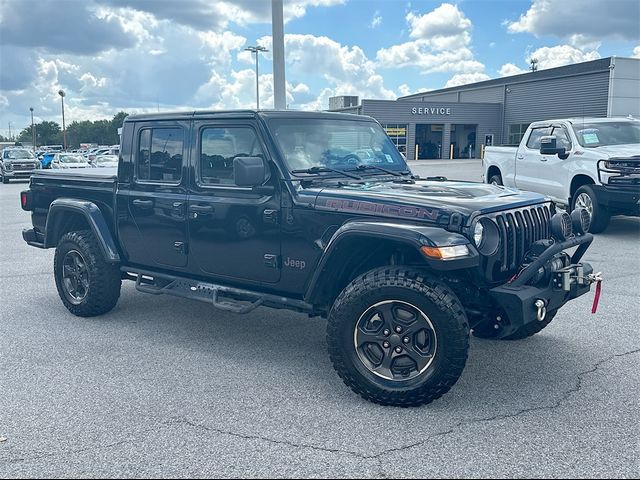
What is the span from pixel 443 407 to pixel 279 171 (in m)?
1.98

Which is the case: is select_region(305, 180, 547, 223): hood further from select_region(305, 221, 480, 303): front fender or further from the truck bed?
the truck bed

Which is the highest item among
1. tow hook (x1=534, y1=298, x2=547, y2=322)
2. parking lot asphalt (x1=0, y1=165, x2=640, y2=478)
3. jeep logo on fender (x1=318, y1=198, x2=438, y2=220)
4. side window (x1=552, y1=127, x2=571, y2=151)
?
side window (x1=552, y1=127, x2=571, y2=151)

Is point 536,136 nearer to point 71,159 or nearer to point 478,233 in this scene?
point 478,233

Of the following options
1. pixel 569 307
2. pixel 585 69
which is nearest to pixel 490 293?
pixel 569 307

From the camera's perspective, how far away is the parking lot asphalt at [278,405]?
10.5 feet

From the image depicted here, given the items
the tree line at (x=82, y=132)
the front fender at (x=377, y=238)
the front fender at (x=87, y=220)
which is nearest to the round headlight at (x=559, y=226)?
the front fender at (x=377, y=238)

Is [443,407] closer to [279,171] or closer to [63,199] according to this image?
[279,171]

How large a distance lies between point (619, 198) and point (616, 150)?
917 millimetres

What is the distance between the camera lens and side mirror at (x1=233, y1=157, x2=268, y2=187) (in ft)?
13.8

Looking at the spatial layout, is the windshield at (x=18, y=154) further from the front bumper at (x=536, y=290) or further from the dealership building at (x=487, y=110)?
the front bumper at (x=536, y=290)

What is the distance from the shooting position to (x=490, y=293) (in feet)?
12.5

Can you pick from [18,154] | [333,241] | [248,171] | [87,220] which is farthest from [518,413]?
[18,154]

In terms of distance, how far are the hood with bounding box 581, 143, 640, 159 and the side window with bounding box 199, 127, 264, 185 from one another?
24.2 ft

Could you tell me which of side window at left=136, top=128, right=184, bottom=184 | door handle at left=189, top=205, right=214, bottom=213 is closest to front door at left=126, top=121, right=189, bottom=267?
side window at left=136, top=128, right=184, bottom=184
